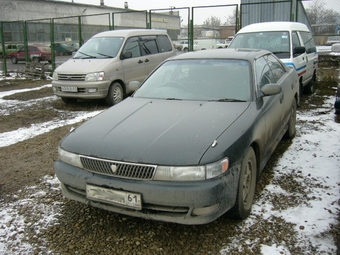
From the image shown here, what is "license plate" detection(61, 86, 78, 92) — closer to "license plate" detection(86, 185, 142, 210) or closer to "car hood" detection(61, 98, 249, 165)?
"car hood" detection(61, 98, 249, 165)

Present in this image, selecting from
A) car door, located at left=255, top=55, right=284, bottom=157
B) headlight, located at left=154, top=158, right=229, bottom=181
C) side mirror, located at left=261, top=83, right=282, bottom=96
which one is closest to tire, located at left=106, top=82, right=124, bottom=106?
car door, located at left=255, top=55, right=284, bottom=157

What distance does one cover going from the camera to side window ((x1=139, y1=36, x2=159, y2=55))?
9.94 meters

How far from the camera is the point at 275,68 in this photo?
16.9ft

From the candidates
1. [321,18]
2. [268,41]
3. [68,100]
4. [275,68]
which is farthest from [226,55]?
[321,18]

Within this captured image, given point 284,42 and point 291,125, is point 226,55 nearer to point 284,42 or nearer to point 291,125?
point 291,125

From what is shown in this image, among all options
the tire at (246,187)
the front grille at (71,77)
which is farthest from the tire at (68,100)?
the tire at (246,187)

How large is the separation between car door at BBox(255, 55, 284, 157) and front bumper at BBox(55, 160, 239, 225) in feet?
3.40

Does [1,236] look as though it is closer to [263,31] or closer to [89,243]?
[89,243]

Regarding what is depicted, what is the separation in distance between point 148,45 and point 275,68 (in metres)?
5.64

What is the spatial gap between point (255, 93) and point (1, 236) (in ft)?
9.62

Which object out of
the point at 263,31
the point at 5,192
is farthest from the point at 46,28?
the point at 5,192

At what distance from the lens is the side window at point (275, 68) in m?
4.92

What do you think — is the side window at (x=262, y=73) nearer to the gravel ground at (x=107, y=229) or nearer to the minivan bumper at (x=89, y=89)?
the gravel ground at (x=107, y=229)

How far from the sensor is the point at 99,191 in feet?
9.70
